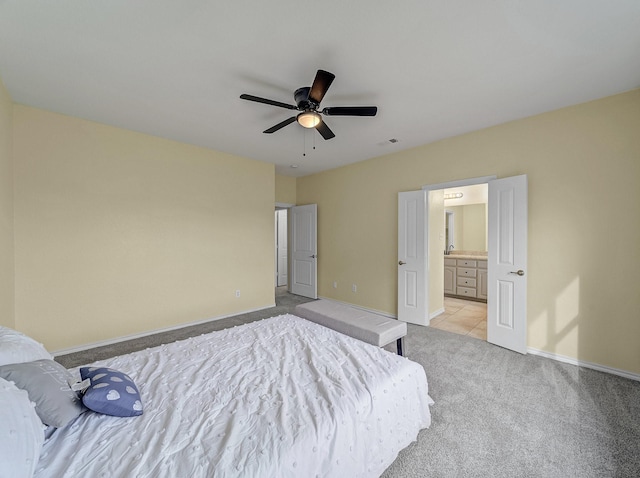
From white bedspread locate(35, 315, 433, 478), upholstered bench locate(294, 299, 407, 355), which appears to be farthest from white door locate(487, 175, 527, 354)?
white bedspread locate(35, 315, 433, 478)

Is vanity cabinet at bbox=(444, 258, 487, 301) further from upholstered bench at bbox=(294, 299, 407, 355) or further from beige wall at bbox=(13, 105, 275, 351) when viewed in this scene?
beige wall at bbox=(13, 105, 275, 351)

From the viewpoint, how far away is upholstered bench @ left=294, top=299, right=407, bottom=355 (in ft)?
8.14

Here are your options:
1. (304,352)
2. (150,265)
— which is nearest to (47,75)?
(150,265)

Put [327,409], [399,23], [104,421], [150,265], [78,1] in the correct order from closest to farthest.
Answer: [104,421] → [327,409] → [78,1] → [399,23] → [150,265]

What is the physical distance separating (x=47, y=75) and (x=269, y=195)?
307 centimetres

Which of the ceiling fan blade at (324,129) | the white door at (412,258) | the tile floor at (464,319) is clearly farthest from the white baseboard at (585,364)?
the ceiling fan blade at (324,129)

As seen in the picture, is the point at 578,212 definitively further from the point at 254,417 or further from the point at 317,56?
the point at 254,417

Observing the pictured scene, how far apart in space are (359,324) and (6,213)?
3595 millimetres

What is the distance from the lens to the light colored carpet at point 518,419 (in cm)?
157

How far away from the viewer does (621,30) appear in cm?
175

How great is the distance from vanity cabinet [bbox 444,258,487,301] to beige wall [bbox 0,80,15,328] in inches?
268

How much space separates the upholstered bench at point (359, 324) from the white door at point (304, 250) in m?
2.45

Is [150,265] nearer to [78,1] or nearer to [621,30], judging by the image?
[78,1]

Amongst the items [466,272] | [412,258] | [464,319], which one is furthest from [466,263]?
[412,258]
